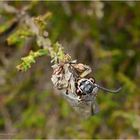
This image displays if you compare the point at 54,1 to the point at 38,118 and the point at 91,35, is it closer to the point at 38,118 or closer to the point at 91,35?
the point at 91,35

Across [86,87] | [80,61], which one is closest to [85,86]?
[86,87]

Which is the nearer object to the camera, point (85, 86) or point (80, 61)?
point (85, 86)

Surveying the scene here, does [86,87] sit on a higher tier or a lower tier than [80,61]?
higher

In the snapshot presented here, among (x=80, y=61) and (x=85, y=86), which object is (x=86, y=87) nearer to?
(x=85, y=86)

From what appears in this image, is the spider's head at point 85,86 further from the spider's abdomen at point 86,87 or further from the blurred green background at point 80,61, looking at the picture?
the blurred green background at point 80,61

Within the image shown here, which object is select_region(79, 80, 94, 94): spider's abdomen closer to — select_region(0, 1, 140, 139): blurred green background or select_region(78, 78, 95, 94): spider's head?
select_region(78, 78, 95, 94): spider's head

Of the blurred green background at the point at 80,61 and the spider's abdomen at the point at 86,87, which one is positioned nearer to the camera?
the spider's abdomen at the point at 86,87

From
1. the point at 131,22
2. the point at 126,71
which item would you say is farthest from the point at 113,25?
the point at 126,71

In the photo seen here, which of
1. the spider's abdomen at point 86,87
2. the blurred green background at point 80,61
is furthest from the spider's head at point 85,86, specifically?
the blurred green background at point 80,61

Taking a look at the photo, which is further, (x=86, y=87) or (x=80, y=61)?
(x=80, y=61)
